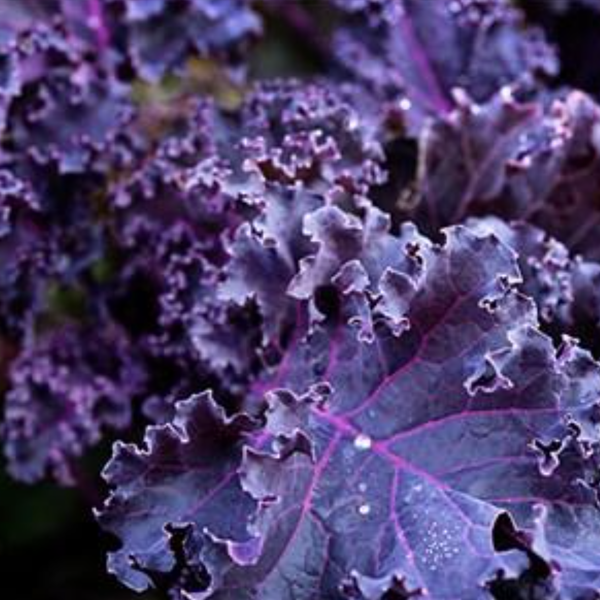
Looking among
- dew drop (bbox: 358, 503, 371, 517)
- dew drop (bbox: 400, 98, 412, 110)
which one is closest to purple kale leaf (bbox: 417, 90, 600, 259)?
dew drop (bbox: 400, 98, 412, 110)

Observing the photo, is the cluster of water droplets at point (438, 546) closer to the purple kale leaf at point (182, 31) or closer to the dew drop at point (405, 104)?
the dew drop at point (405, 104)

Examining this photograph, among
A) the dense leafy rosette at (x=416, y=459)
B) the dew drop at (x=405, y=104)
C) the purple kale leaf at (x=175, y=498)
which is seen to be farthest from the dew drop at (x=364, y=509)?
the dew drop at (x=405, y=104)

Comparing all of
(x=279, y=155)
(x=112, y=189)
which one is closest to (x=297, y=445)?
(x=279, y=155)

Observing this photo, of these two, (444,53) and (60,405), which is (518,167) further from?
(60,405)

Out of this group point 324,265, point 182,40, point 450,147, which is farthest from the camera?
point 182,40

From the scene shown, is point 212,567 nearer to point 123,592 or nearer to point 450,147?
Answer: point 450,147

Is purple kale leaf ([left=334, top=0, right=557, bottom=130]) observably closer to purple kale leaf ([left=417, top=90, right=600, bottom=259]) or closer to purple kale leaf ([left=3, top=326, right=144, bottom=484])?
purple kale leaf ([left=417, top=90, right=600, bottom=259])
